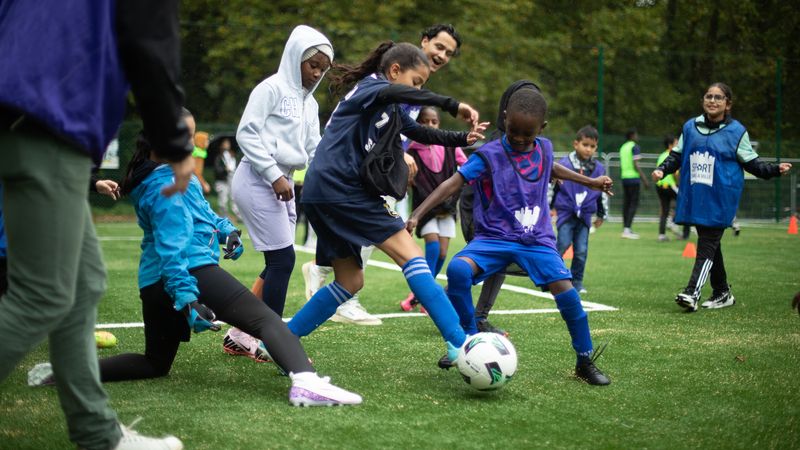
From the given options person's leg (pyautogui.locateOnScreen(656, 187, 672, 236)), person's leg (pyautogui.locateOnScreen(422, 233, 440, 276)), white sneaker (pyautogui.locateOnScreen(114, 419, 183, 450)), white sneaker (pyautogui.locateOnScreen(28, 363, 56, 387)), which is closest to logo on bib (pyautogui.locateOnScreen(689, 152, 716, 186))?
person's leg (pyautogui.locateOnScreen(422, 233, 440, 276))

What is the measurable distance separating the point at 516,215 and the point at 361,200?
893 millimetres

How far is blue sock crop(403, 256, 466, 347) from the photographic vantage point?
4.64m

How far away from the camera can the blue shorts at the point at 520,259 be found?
4.87 metres

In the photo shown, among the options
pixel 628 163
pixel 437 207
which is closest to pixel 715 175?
pixel 437 207

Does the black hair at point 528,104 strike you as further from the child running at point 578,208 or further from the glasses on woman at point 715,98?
the child running at point 578,208

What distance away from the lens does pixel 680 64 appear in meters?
24.1

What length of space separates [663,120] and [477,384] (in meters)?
21.3

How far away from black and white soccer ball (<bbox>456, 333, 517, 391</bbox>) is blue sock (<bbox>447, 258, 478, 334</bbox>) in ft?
1.90

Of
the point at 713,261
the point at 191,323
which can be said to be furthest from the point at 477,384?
the point at 713,261

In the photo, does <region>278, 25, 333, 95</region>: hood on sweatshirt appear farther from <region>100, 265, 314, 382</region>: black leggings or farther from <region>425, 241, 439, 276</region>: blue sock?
<region>425, 241, 439, 276</region>: blue sock

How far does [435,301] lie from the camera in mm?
4645

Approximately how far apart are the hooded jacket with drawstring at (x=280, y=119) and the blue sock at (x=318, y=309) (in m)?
0.88

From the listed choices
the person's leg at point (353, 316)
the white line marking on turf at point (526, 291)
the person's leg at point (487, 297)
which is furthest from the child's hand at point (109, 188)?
the white line marking on turf at point (526, 291)

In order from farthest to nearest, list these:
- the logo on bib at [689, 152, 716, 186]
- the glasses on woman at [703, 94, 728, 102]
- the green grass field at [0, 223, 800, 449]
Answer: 1. the logo on bib at [689, 152, 716, 186]
2. the glasses on woman at [703, 94, 728, 102]
3. the green grass field at [0, 223, 800, 449]
